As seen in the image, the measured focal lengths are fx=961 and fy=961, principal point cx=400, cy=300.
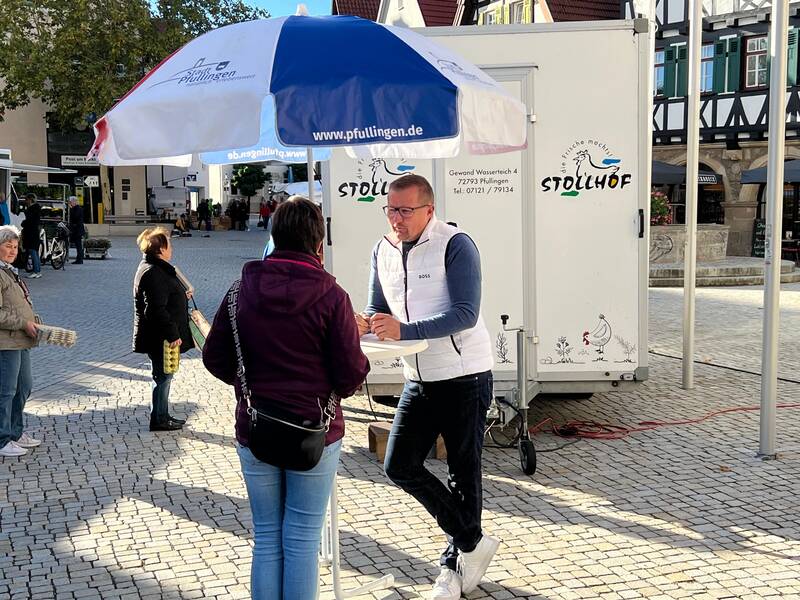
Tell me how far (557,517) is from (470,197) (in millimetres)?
2336

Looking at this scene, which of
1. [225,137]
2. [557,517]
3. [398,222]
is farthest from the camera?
[557,517]

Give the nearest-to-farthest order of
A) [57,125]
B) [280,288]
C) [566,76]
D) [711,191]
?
[280,288] < [566,76] < [711,191] < [57,125]

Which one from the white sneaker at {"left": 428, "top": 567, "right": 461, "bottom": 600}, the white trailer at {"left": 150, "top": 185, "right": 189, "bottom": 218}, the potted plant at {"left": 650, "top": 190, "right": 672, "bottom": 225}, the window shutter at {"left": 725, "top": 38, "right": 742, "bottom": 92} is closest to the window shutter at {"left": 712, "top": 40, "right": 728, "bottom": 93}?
the window shutter at {"left": 725, "top": 38, "right": 742, "bottom": 92}

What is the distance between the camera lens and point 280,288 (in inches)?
126

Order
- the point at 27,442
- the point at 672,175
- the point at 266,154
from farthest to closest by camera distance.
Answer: the point at 672,175
the point at 27,442
the point at 266,154

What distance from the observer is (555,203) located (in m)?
6.62

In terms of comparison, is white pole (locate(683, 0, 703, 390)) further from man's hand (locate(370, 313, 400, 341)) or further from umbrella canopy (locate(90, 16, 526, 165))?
man's hand (locate(370, 313, 400, 341))

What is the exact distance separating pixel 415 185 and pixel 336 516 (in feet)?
4.88

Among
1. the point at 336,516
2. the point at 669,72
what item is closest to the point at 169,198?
the point at 669,72

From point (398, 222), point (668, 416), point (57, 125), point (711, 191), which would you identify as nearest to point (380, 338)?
point (398, 222)

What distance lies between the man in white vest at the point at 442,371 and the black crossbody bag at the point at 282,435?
76 cm

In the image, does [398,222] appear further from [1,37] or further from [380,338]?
[1,37]

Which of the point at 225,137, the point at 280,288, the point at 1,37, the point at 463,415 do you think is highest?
the point at 1,37

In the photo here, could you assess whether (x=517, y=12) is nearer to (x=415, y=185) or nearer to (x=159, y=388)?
(x=159, y=388)
